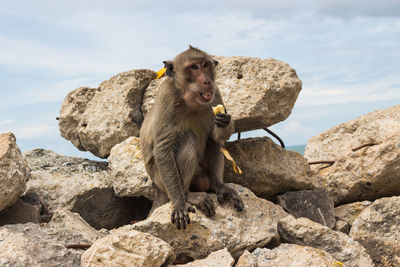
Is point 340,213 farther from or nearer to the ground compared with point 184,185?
nearer to the ground

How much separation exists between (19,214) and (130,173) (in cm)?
190

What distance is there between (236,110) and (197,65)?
60.1 inches

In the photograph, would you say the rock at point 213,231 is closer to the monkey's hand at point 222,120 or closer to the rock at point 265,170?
the monkey's hand at point 222,120

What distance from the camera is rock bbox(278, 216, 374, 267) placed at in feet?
18.0

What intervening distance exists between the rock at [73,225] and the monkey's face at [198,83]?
211 cm

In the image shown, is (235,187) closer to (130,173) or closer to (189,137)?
(189,137)

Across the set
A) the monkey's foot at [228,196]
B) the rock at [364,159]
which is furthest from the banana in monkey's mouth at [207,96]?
the rock at [364,159]

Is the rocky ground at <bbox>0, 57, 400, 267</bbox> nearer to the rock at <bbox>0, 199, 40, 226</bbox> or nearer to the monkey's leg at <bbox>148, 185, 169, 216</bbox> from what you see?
the rock at <bbox>0, 199, 40, 226</bbox>

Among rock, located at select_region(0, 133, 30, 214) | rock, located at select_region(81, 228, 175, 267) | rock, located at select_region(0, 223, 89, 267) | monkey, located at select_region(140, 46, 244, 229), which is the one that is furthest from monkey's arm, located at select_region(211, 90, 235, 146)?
rock, located at select_region(0, 133, 30, 214)

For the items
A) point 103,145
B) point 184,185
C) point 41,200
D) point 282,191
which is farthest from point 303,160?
point 41,200

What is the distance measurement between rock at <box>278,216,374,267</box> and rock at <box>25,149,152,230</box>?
3824 millimetres

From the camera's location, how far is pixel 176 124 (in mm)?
6297

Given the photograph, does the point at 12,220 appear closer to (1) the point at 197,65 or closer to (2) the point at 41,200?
(2) the point at 41,200

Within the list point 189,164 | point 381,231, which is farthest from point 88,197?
point 381,231
